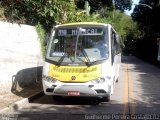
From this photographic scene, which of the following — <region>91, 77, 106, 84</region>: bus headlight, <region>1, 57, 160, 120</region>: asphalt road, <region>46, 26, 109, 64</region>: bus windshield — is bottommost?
<region>1, 57, 160, 120</region>: asphalt road

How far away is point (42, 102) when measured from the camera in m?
13.3

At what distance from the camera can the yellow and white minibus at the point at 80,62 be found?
39.7 ft

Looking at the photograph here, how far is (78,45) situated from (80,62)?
0.76m

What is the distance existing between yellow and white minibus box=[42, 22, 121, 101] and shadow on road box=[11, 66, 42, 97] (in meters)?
1.97

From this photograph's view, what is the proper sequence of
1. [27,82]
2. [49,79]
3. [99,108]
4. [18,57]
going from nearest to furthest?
[99,108], [49,79], [18,57], [27,82]

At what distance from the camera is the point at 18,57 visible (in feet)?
52.2

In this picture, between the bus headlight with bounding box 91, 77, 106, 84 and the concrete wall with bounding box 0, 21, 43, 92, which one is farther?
the concrete wall with bounding box 0, 21, 43, 92

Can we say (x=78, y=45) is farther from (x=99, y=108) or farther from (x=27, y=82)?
(x=27, y=82)

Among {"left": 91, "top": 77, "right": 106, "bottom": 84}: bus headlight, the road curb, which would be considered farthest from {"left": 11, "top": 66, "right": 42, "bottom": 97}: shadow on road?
{"left": 91, "top": 77, "right": 106, "bottom": 84}: bus headlight

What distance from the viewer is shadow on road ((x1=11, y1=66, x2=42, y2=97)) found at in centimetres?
1466

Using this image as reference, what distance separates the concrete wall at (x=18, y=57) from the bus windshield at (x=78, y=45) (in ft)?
7.87

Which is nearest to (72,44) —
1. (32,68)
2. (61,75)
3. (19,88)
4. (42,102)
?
(61,75)

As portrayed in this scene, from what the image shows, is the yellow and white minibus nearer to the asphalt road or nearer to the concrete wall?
the asphalt road

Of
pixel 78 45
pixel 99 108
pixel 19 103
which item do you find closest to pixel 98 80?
pixel 99 108
